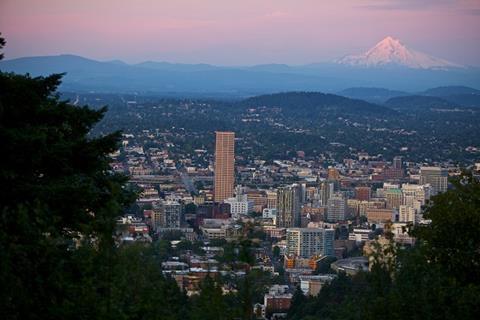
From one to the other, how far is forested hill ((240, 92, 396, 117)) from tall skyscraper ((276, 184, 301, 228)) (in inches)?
1514

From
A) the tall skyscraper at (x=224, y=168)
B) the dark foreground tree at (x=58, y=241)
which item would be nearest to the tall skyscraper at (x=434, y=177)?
the tall skyscraper at (x=224, y=168)

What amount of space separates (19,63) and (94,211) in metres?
70.2

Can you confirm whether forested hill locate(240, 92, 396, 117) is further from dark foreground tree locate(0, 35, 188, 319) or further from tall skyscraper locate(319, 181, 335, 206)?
dark foreground tree locate(0, 35, 188, 319)

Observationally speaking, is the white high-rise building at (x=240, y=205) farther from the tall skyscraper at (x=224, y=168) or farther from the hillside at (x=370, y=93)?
the hillside at (x=370, y=93)

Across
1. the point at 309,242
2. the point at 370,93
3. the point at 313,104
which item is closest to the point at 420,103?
the point at 313,104

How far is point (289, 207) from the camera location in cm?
3038

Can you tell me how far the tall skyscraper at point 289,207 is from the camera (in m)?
29.1

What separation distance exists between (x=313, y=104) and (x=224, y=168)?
118 ft

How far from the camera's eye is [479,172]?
28.5ft

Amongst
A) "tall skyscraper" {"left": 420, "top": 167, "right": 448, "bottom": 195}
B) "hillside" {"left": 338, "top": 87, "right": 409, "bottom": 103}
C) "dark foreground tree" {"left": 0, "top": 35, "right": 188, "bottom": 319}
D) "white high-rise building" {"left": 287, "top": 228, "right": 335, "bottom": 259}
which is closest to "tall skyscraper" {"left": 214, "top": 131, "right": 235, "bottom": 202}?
"tall skyscraper" {"left": 420, "top": 167, "right": 448, "bottom": 195}

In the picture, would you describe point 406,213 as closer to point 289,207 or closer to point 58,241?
point 289,207

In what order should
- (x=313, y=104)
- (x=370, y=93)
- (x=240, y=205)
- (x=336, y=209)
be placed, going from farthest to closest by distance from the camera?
(x=370, y=93) → (x=313, y=104) → (x=336, y=209) → (x=240, y=205)

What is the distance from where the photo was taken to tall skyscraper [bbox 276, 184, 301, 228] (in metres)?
29.1

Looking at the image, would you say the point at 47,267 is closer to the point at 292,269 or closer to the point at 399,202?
the point at 292,269
